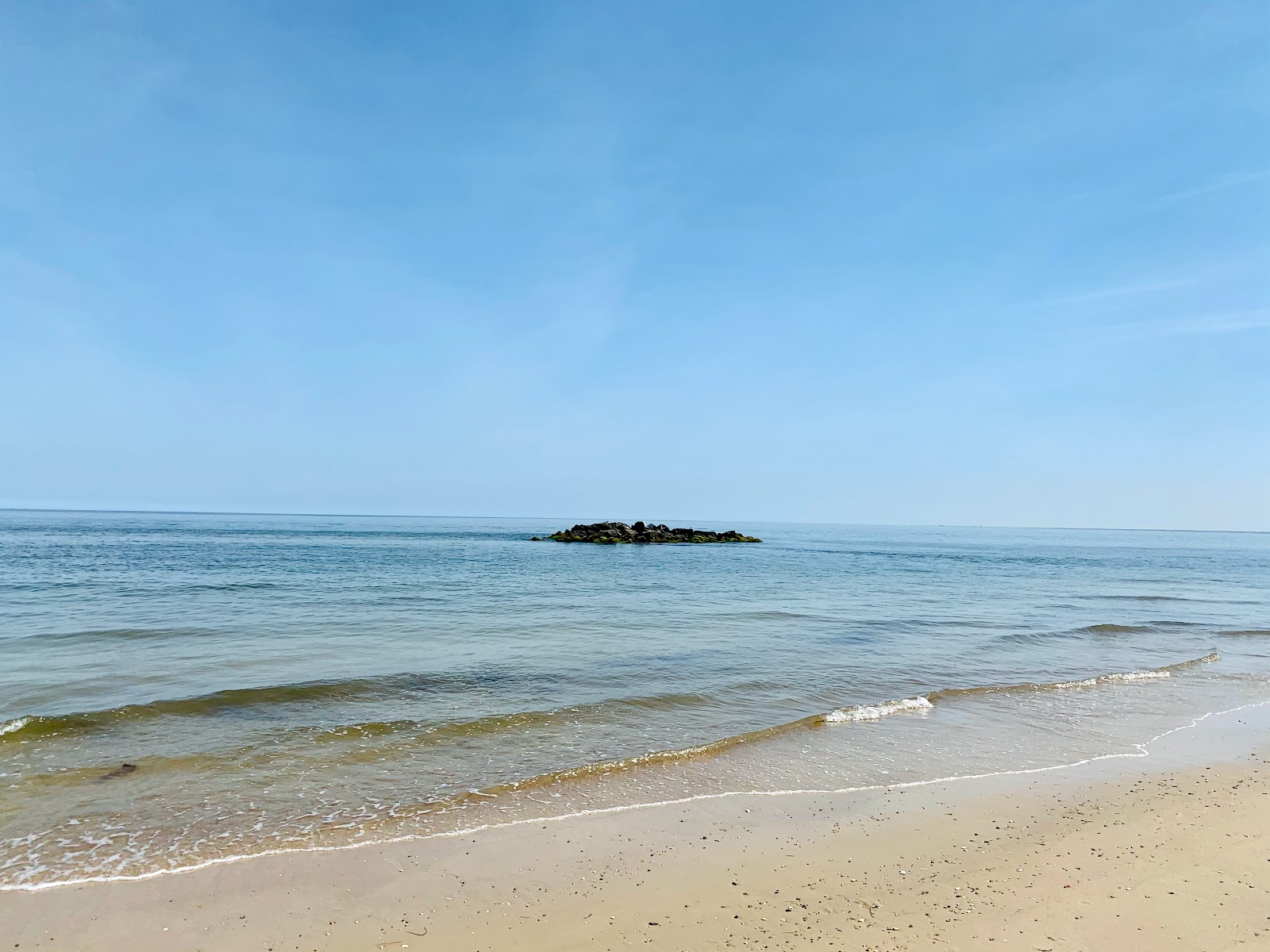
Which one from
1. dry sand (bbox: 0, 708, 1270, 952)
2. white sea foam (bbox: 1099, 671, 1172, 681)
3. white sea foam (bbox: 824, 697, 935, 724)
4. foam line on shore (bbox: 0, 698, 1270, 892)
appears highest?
dry sand (bbox: 0, 708, 1270, 952)

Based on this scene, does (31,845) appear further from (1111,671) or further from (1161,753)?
(1111,671)

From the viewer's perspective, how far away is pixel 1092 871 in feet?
20.7

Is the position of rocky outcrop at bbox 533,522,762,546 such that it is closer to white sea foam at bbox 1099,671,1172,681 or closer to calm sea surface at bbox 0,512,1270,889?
calm sea surface at bbox 0,512,1270,889

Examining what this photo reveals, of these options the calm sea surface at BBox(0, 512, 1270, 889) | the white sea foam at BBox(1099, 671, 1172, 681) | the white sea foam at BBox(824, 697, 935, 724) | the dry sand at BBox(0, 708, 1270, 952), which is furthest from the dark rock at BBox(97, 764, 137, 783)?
the white sea foam at BBox(1099, 671, 1172, 681)

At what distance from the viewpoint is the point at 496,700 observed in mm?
12266

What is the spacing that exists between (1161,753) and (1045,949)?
6.98 m

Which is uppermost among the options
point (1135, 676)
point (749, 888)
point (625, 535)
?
point (625, 535)

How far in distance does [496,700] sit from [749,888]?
7.20 m

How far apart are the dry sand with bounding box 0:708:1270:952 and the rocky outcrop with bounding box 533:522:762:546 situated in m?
74.0

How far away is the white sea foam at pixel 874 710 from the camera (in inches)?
457

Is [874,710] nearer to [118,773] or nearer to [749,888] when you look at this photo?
[749,888]

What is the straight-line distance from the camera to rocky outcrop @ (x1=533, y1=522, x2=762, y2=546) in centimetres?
8256

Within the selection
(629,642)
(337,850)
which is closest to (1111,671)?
(629,642)

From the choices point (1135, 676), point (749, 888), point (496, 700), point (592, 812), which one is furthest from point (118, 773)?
point (1135, 676)
